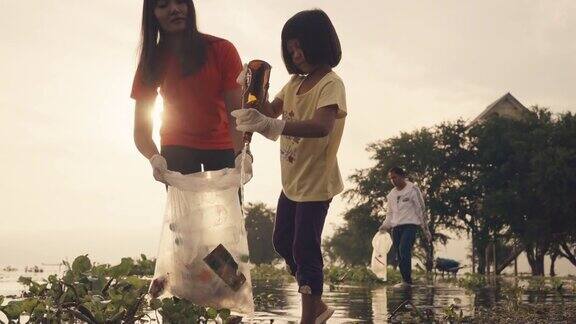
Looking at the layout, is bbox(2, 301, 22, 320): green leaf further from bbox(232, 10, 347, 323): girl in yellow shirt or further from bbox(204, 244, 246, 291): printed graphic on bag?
→ bbox(232, 10, 347, 323): girl in yellow shirt

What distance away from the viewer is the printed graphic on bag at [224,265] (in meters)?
3.91

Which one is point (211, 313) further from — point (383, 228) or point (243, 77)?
point (383, 228)

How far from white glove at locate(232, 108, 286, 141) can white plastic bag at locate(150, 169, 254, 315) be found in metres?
0.40

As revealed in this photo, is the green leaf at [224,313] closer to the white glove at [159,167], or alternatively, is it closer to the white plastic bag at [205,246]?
the white plastic bag at [205,246]

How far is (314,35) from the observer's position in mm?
4320

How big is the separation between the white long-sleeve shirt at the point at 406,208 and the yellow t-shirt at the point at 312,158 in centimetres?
645

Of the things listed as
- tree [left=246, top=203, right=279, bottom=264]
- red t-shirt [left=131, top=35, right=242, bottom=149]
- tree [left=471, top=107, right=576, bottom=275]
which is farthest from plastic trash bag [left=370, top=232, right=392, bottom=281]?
tree [left=246, top=203, right=279, bottom=264]

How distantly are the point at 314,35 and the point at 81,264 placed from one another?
195 centimetres

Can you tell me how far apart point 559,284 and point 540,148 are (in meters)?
27.5

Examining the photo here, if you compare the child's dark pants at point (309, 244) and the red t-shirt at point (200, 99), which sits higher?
the red t-shirt at point (200, 99)

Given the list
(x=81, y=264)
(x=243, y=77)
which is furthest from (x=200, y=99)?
(x=81, y=264)

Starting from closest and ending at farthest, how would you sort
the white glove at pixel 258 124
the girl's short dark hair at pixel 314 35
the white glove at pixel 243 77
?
the white glove at pixel 258 124 → the white glove at pixel 243 77 → the girl's short dark hair at pixel 314 35

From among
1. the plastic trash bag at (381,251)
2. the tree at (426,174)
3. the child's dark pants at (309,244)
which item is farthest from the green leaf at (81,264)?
the tree at (426,174)

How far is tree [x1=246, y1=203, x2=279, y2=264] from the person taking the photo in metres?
74.4
